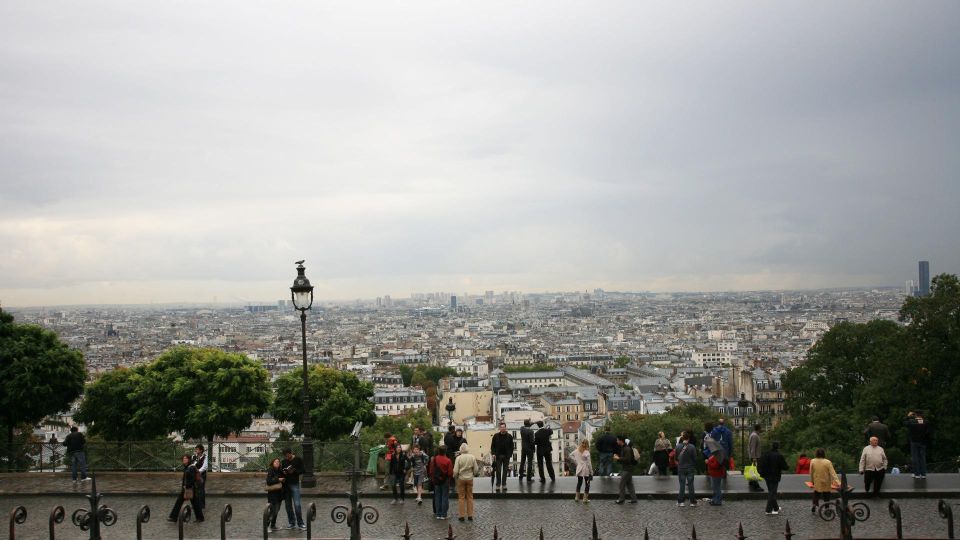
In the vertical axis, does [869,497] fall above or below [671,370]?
above

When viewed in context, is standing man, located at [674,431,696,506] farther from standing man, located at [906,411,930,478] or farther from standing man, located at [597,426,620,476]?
standing man, located at [906,411,930,478]

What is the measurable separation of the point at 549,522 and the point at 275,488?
15.0 feet

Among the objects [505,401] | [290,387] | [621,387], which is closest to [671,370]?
[621,387]

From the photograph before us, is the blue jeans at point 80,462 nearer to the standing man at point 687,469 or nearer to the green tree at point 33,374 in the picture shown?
the green tree at point 33,374

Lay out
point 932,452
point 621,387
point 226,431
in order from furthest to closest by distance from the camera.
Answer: point 621,387 → point 226,431 → point 932,452

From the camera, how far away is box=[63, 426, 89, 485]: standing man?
17611mm

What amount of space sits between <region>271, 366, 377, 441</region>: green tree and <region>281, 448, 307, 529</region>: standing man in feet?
84.1

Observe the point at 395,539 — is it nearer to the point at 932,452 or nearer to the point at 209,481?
the point at 209,481

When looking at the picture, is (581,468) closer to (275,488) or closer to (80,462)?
(275,488)

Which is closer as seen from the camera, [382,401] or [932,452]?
[932,452]

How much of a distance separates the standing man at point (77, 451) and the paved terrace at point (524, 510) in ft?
1.15

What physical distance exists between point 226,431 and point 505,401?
3136 inches

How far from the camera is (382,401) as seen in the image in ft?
378

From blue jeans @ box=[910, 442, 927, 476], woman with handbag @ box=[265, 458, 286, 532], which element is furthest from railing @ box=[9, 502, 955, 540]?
blue jeans @ box=[910, 442, 927, 476]
